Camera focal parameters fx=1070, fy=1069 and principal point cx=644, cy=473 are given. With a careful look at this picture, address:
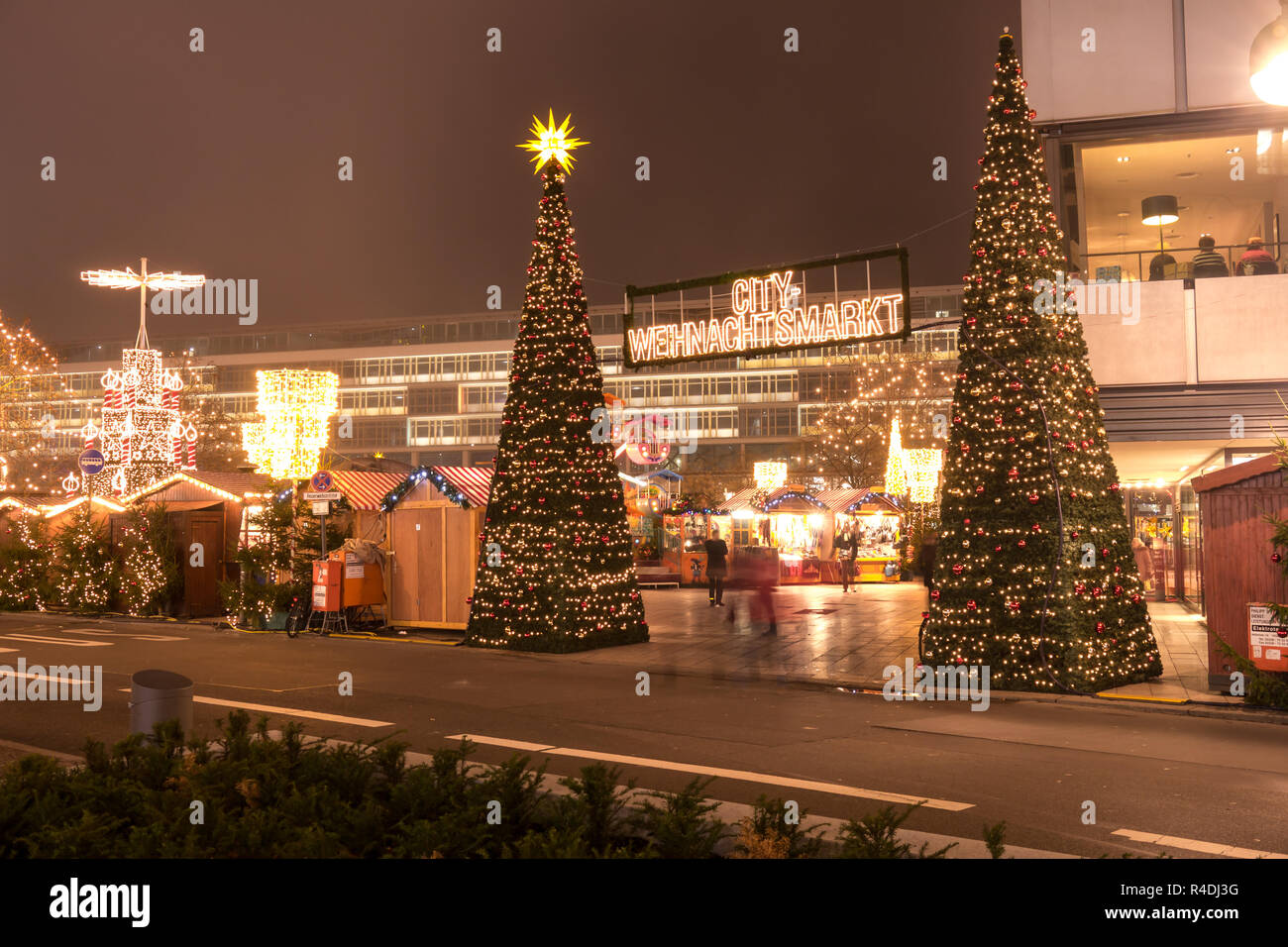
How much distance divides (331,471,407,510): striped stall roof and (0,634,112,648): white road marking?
220 inches

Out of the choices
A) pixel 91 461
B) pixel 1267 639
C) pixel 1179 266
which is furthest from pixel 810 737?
pixel 91 461

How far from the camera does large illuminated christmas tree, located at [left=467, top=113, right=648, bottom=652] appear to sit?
17.6 metres

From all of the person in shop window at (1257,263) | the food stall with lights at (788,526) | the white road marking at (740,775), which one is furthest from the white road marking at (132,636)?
the person in shop window at (1257,263)

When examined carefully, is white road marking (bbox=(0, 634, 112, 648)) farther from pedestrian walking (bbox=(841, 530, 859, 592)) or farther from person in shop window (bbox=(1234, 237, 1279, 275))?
person in shop window (bbox=(1234, 237, 1279, 275))

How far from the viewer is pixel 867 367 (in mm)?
51562

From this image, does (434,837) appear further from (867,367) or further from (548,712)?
(867,367)

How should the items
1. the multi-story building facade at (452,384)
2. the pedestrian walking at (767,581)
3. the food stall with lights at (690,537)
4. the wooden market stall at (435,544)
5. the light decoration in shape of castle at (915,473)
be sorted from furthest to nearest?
the multi-story building facade at (452,384) < the light decoration in shape of castle at (915,473) < the food stall with lights at (690,537) < the wooden market stall at (435,544) < the pedestrian walking at (767,581)

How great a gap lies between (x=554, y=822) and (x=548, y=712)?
6660mm

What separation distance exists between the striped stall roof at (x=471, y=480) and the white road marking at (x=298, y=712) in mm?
8589

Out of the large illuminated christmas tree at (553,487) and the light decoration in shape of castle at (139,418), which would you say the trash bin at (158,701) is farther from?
the light decoration in shape of castle at (139,418)

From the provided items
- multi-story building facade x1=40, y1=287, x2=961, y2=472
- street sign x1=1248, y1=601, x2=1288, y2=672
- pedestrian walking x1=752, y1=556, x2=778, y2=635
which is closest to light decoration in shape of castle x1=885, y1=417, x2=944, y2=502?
pedestrian walking x1=752, y1=556, x2=778, y2=635

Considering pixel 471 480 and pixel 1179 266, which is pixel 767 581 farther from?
pixel 1179 266

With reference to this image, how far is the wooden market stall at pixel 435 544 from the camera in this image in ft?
69.5

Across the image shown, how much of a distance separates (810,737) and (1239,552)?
6.23 m
